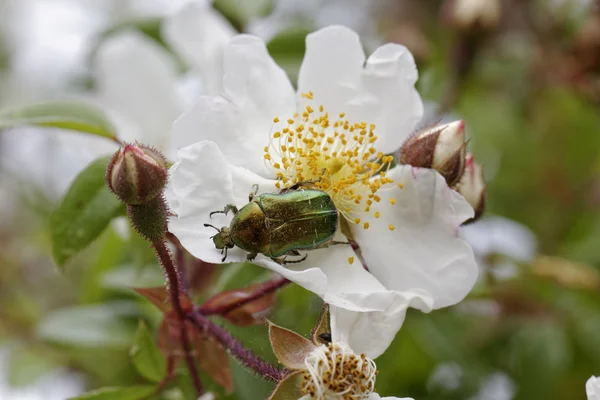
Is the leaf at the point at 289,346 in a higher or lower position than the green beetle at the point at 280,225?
lower

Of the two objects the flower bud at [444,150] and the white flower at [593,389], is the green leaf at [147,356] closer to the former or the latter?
the flower bud at [444,150]

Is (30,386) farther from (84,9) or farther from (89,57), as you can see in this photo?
(84,9)

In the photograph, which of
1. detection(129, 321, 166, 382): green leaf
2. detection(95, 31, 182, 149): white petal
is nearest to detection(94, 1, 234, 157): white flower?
detection(95, 31, 182, 149): white petal

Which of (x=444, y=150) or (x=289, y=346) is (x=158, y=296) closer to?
(x=289, y=346)

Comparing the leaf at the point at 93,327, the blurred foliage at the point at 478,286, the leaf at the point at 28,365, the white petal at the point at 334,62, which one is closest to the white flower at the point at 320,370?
the blurred foliage at the point at 478,286

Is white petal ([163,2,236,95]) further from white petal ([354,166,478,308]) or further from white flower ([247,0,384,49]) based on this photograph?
white flower ([247,0,384,49])

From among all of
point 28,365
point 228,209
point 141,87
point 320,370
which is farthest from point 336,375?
point 28,365
